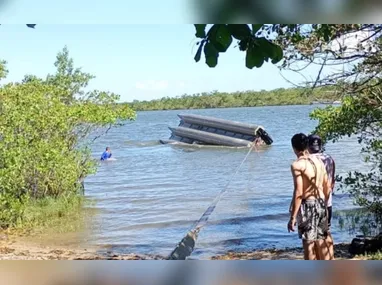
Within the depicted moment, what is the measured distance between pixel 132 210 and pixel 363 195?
279cm

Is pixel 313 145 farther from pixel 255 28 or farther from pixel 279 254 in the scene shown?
pixel 255 28

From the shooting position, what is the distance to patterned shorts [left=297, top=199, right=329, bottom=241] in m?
2.15

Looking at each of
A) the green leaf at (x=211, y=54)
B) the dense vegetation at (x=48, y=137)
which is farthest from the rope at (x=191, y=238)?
the green leaf at (x=211, y=54)

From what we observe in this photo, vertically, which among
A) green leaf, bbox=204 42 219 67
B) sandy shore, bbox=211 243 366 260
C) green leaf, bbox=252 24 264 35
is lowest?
sandy shore, bbox=211 243 366 260

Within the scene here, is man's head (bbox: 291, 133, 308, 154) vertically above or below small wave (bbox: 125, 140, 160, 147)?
below

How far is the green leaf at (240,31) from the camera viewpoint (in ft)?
2.50

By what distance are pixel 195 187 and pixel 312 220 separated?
4910 millimetres

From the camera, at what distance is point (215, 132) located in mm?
7164

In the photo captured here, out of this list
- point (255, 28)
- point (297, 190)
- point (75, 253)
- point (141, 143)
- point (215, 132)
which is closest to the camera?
point (255, 28)

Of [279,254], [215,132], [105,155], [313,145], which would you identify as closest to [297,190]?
[313,145]

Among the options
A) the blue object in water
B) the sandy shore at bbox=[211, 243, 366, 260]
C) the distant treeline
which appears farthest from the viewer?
the blue object in water

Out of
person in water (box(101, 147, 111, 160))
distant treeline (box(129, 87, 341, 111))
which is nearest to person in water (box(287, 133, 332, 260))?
distant treeline (box(129, 87, 341, 111))

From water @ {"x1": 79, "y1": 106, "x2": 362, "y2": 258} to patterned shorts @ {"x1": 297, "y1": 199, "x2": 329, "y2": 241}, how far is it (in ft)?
5.45

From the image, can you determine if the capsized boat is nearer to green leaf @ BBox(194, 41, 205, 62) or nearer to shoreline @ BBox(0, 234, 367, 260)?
shoreline @ BBox(0, 234, 367, 260)
